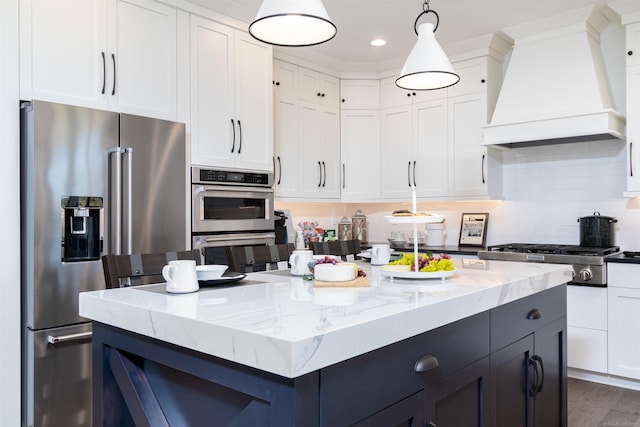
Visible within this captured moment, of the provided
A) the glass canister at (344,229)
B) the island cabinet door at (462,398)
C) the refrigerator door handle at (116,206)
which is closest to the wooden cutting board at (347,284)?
the island cabinet door at (462,398)

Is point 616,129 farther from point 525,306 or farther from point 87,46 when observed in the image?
point 87,46

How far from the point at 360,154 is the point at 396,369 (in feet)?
12.4

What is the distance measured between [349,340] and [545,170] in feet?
12.2

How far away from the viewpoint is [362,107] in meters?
4.89

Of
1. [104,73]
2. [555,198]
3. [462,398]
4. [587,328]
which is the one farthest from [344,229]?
[462,398]

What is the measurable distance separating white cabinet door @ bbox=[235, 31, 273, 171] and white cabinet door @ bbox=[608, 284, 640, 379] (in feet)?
8.48

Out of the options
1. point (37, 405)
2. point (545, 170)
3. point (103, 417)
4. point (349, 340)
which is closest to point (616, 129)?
point (545, 170)

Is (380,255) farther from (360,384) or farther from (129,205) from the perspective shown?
(129,205)

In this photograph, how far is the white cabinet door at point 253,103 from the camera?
354 centimetres

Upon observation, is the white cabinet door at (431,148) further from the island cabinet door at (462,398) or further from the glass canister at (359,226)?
the island cabinet door at (462,398)

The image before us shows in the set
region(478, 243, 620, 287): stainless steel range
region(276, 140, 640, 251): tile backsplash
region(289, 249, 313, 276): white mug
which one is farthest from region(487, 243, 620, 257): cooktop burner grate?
region(289, 249, 313, 276): white mug

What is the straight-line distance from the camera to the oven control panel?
10.6 ft

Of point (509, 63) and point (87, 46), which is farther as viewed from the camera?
point (509, 63)

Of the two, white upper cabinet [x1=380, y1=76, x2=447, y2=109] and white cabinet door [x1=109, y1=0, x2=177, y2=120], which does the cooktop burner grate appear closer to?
white upper cabinet [x1=380, y1=76, x2=447, y2=109]
